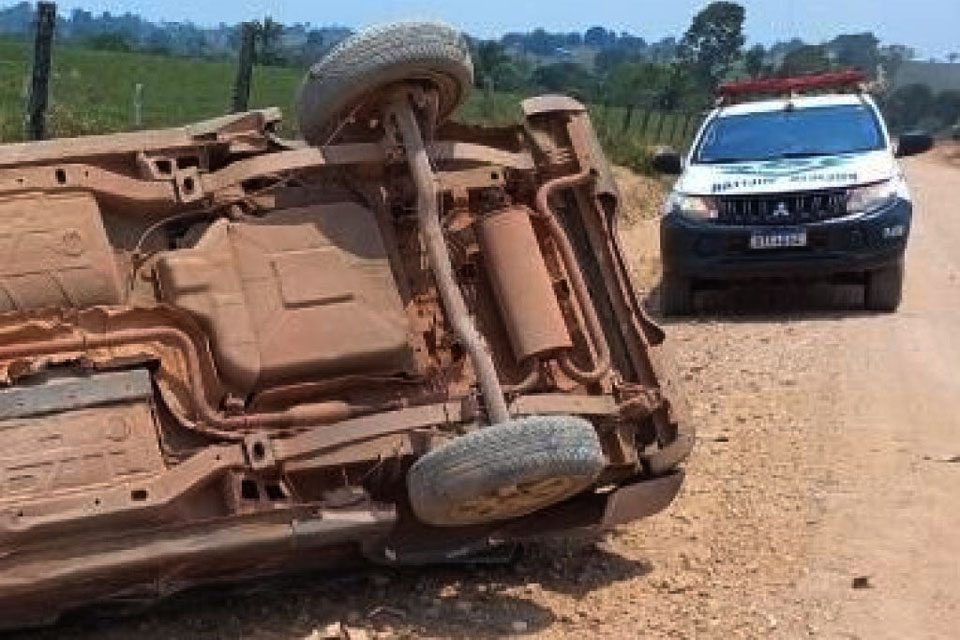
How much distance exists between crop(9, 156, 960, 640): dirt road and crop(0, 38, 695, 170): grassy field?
933 centimetres

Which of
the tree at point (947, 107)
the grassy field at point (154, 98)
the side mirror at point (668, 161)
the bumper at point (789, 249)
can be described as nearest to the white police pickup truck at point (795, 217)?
the bumper at point (789, 249)

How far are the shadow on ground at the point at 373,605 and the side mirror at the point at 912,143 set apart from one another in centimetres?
844

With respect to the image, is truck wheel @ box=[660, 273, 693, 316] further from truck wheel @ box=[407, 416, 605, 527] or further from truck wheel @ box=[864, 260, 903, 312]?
truck wheel @ box=[407, 416, 605, 527]

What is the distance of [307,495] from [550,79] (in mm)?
75696

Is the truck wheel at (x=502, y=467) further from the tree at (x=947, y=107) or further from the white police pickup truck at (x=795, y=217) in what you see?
the tree at (x=947, y=107)

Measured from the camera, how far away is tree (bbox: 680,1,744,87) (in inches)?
2936

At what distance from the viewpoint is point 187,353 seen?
5.20 meters

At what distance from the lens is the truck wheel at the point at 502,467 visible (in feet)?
15.8

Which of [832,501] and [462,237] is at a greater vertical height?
[462,237]

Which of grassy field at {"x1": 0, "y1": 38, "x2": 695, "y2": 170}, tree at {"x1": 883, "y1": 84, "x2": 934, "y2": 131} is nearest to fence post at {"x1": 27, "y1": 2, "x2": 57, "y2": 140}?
grassy field at {"x1": 0, "y1": 38, "x2": 695, "y2": 170}

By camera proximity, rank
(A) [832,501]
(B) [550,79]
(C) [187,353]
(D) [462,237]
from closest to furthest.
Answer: (C) [187,353] < (D) [462,237] < (A) [832,501] < (B) [550,79]

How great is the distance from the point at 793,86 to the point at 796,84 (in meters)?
0.03

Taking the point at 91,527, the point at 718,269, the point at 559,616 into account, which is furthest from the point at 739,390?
the point at 91,527

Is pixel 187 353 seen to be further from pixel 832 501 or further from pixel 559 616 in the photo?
→ pixel 832 501
